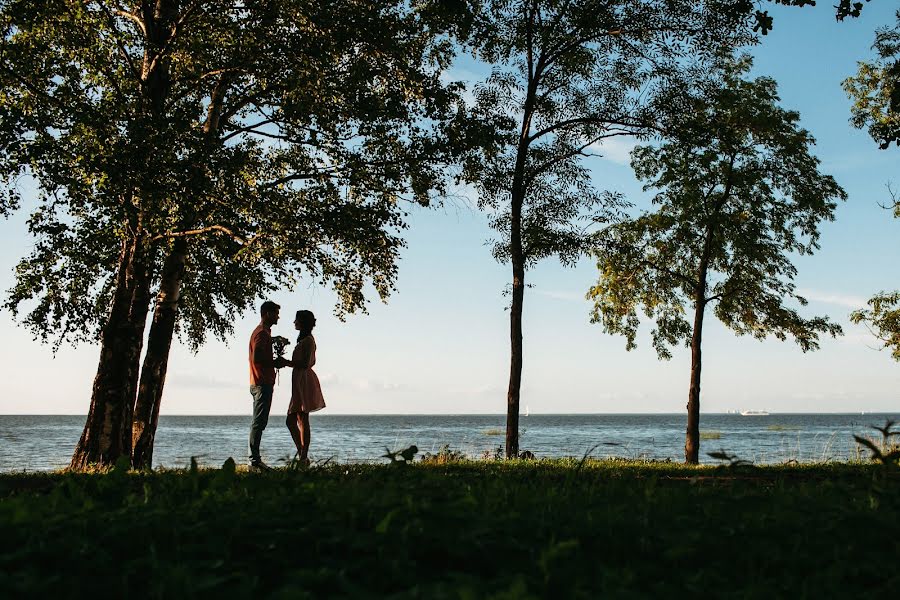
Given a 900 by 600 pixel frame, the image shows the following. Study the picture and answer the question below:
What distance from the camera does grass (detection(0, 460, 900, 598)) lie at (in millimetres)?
3039

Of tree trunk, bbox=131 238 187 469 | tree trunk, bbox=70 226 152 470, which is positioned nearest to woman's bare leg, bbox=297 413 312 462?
tree trunk, bbox=70 226 152 470

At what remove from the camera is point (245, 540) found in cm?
367

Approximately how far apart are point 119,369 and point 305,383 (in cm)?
475

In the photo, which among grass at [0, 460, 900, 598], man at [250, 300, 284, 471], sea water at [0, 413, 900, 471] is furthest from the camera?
sea water at [0, 413, 900, 471]

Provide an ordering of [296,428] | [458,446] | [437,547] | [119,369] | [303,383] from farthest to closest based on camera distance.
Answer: [458,446], [119,369], [296,428], [303,383], [437,547]

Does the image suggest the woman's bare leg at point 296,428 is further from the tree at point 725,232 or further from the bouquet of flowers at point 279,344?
the tree at point 725,232

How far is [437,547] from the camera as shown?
3.54 meters

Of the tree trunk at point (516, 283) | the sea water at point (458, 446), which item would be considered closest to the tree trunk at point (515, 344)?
the tree trunk at point (516, 283)

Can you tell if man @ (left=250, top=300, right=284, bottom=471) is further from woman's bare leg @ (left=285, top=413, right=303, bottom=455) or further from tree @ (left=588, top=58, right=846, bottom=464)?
tree @ (left=588, top=58, right=846, bottom=464)

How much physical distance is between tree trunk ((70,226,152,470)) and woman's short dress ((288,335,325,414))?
4.44m

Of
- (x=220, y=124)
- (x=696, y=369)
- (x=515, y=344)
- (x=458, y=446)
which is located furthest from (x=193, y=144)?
(x=458, y=446)

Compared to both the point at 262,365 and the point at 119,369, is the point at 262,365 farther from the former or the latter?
the point at 119,369

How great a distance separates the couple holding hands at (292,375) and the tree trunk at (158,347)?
4.89 m

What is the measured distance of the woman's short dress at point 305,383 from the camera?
1176 cm
